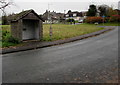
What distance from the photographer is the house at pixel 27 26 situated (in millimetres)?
11836

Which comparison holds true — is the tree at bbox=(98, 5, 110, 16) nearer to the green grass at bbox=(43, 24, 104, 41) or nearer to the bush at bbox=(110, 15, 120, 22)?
the bush at bbox=(110, 15, 120, 22)

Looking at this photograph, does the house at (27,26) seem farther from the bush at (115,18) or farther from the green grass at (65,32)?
the bush at (115,18)

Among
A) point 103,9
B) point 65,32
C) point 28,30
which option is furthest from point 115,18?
point 28,30

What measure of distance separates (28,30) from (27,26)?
0.47 m

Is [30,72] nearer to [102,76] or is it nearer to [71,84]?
[71,84]

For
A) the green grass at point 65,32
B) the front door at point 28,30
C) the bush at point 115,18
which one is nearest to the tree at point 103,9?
the bush at point 115,18

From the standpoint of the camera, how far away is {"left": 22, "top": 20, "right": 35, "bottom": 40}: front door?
45.2 ft

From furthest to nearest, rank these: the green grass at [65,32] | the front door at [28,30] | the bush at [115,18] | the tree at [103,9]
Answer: the tree at [103,9] < the bush at [115,18] < the green grass at [65,32] < the front door at [28,30]

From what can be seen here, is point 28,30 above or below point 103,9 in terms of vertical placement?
below

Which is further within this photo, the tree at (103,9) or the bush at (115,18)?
the tree at (103,9)

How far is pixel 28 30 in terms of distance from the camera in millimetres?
14156

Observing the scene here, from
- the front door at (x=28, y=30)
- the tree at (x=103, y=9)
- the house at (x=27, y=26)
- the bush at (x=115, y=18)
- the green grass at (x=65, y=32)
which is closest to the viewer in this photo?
the house at (x=27, y=26)

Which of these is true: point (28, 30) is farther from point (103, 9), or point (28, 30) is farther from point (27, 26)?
point (103, 9)

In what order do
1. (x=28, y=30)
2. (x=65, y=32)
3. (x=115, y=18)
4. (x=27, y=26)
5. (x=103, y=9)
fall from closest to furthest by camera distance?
(x=27, y=26), (x=28, y=30), (x=65, y=32), (x=115, y=18), (x=103, y=9)
